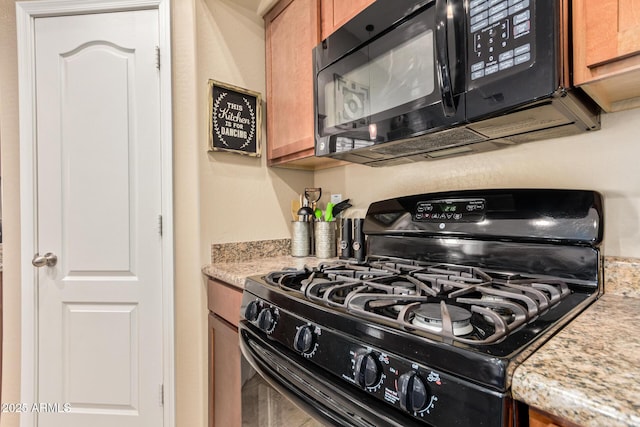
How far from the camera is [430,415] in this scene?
48 centimetres

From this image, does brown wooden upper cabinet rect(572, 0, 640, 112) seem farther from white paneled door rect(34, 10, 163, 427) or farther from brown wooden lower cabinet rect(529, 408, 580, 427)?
white paneled door rect(34, 10, 163, 427)

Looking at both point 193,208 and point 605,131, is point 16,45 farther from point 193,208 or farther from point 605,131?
point 605,131

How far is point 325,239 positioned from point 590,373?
119cm

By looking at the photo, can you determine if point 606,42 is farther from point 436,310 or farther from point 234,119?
point 234,119

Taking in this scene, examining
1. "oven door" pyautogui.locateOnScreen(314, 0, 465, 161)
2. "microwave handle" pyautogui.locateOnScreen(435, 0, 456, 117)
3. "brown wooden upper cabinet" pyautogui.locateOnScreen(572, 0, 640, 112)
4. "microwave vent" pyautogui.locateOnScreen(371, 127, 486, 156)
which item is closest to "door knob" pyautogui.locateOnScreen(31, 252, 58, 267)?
"oven door" pyautogui.locateOnScreen(314, 0, 465, 161)

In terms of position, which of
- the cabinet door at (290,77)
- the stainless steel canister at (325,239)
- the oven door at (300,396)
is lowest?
the oven door at (300,396)

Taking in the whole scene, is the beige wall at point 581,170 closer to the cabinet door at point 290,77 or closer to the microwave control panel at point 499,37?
the microwave control panel at point 499,37

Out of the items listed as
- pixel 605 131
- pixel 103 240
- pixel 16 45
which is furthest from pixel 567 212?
pixel 16 45

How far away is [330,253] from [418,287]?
78 centimetres

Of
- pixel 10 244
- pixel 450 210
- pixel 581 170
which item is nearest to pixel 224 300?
pixel 450 210

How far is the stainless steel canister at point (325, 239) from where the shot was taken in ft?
5.07

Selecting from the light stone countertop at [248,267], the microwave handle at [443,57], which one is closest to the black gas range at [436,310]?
the light stone countertop at [248,267]

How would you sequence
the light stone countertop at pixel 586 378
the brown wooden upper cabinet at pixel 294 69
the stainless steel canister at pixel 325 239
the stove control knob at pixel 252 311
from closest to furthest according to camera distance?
the light stone countertop at pixel 586 378 < the stove control knob at pixel 252 311 < the brown wooden upper cabinet at pixel 294 69 < the stainless steel canister at pixel 325 239

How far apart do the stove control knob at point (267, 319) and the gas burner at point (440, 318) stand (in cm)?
42
